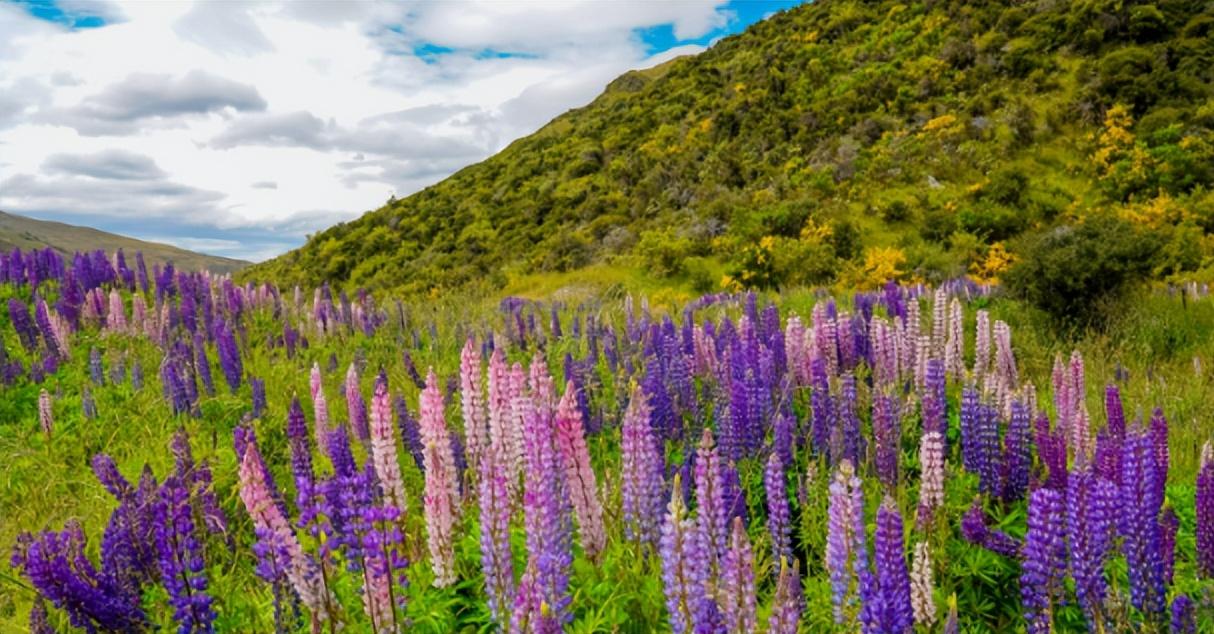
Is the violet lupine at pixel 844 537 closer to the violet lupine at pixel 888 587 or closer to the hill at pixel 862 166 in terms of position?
the violet lupine at pixel 888 587

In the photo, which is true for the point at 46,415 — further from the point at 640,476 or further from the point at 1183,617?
the point at 1183,617

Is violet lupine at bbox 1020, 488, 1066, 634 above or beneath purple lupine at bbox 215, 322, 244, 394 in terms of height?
beneath

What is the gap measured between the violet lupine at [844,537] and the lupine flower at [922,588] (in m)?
0.19

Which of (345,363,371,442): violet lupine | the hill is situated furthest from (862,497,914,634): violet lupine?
the hill

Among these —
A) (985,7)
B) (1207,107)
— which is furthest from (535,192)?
(1207,107)

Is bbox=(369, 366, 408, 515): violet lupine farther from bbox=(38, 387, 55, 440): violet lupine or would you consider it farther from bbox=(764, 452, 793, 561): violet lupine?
bbox=(38, 387, 55, 440): violet lupine

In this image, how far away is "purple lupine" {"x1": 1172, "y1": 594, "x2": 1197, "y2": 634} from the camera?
7.87ft

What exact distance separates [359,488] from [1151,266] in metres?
10.8

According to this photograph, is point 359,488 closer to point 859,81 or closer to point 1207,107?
point 1207,107

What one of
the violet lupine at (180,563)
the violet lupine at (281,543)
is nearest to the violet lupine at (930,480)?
the violet lupine at (281,543)

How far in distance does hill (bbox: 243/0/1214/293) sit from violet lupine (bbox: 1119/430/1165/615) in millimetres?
10674

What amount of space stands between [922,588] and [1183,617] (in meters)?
0.85

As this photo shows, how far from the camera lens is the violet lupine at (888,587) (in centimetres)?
211

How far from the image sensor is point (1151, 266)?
9.45 metres
